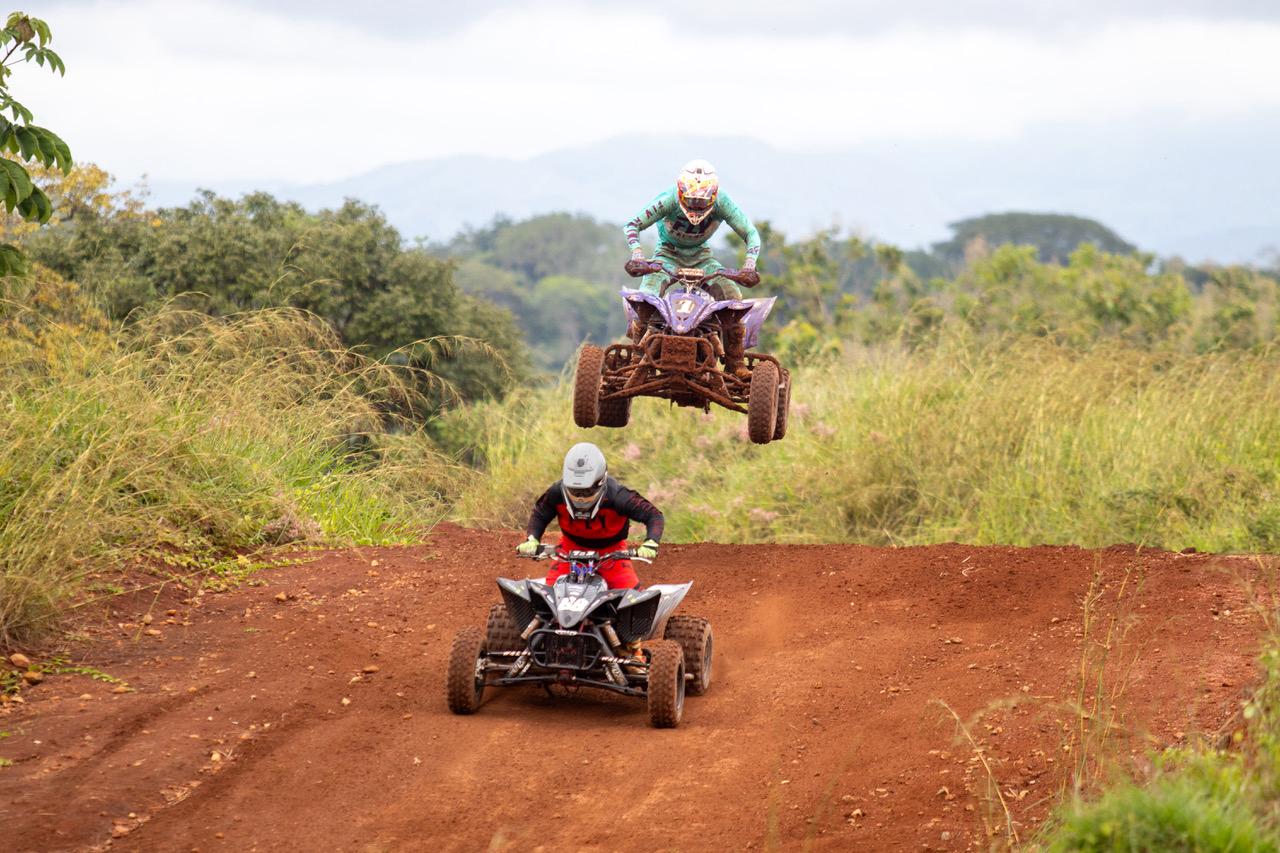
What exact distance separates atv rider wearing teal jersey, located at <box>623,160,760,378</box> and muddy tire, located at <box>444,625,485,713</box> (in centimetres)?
343

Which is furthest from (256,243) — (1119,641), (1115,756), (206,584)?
(1115,756)

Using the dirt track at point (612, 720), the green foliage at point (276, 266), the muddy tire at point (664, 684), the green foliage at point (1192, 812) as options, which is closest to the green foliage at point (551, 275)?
the green foliage at point (276, 266)

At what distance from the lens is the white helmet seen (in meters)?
7.83

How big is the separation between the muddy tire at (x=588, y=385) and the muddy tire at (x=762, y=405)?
1.13m

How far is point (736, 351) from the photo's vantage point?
1041 centimetres

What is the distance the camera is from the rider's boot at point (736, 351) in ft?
33.9

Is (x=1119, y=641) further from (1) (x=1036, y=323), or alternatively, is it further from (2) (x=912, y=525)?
(1) (x=1036, y=323)

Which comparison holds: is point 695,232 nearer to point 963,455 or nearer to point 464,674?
point 464,674

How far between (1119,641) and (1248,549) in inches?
168

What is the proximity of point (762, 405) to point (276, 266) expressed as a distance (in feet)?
30.4

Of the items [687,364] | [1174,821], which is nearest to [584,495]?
[687,364]

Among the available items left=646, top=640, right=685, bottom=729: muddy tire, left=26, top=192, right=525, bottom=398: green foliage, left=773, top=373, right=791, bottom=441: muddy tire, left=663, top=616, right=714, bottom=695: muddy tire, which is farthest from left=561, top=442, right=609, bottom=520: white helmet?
left=26, top=192, right=525, bottom=398: green foliage

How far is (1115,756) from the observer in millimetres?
5695

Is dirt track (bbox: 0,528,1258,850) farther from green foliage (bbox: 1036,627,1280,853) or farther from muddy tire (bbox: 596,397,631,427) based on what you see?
muddy tire (bbox: 596,397,631,427)
